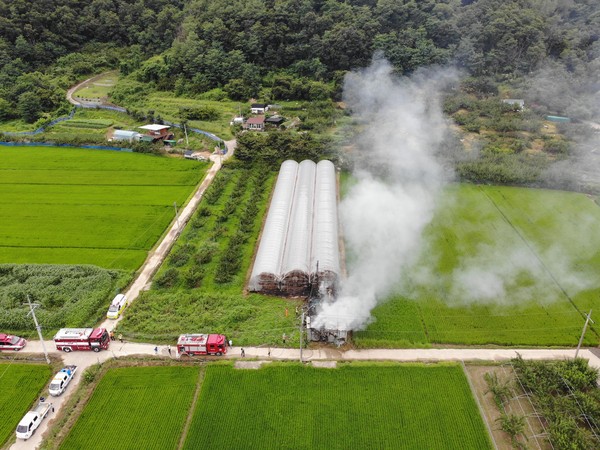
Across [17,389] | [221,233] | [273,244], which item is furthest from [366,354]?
[17,389]

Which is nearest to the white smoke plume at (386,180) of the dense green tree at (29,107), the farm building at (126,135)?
the farm building at (126,135)

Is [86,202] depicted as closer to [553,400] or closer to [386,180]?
[386,180]

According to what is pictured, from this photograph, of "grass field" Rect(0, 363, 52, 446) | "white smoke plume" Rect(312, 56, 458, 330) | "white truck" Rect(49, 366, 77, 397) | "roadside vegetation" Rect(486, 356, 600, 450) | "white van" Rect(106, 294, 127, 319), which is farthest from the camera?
"white smoke plume" Rect(312, 56, 458, 330)

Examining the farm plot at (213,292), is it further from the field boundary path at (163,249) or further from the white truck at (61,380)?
the white truck at (61,380)

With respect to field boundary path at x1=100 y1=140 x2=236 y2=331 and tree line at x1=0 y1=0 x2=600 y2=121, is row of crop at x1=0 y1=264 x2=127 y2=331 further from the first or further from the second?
tree line at x1=0 y1=0 x2=600 y2=121

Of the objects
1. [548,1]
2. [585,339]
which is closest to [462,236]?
[585,339]

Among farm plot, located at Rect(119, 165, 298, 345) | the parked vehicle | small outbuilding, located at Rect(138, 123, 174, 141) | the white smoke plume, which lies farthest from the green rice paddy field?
small outbuilding, located at Rect(138, 123, 174, 141)
